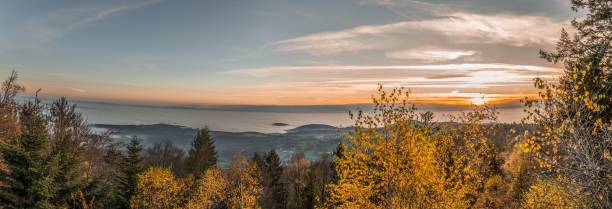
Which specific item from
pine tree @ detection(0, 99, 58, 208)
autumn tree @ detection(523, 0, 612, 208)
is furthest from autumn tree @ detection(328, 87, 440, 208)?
pine tree @ detection(0, 99, 58, 208)

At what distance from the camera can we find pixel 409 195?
1453cm

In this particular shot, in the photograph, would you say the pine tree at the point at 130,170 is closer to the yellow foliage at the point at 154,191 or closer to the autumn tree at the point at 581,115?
the yellow foliage at the point at 154,191

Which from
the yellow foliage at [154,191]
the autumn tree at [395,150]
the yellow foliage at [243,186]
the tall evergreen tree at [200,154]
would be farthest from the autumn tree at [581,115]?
the tall evergreen tree at [200,154]

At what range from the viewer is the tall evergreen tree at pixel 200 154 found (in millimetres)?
65875

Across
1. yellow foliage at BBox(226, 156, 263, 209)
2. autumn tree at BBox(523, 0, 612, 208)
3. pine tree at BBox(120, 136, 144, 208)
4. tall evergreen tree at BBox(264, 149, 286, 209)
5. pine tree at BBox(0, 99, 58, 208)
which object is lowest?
tall evergreen tree at BBox(264, 149, 286, 209)

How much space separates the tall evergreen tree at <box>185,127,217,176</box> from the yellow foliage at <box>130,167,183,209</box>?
24.3m

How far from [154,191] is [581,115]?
37104mm

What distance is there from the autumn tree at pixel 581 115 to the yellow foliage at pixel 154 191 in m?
32.8

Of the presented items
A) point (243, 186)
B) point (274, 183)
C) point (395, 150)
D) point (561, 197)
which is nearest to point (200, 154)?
point (274, 183)

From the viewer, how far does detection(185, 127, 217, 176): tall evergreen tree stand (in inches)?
2594

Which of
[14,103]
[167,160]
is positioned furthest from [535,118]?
[167,160]

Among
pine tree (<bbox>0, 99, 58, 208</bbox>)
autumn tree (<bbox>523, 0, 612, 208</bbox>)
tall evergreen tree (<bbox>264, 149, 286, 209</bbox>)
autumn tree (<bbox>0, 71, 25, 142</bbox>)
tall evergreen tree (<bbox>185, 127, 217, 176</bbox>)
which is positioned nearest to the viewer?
autumn tree (<bbox>523, 0, 612, 208</bbox>)

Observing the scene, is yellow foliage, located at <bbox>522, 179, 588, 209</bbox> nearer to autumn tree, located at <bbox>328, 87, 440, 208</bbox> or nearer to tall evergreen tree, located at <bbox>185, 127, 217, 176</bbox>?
autumn tree, located at <bbox>328, 87, 440, 208</bbox>

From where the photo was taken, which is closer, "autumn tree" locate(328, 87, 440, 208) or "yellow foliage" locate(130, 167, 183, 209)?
"autumn tree" locate(328, 87, 440, 208)
